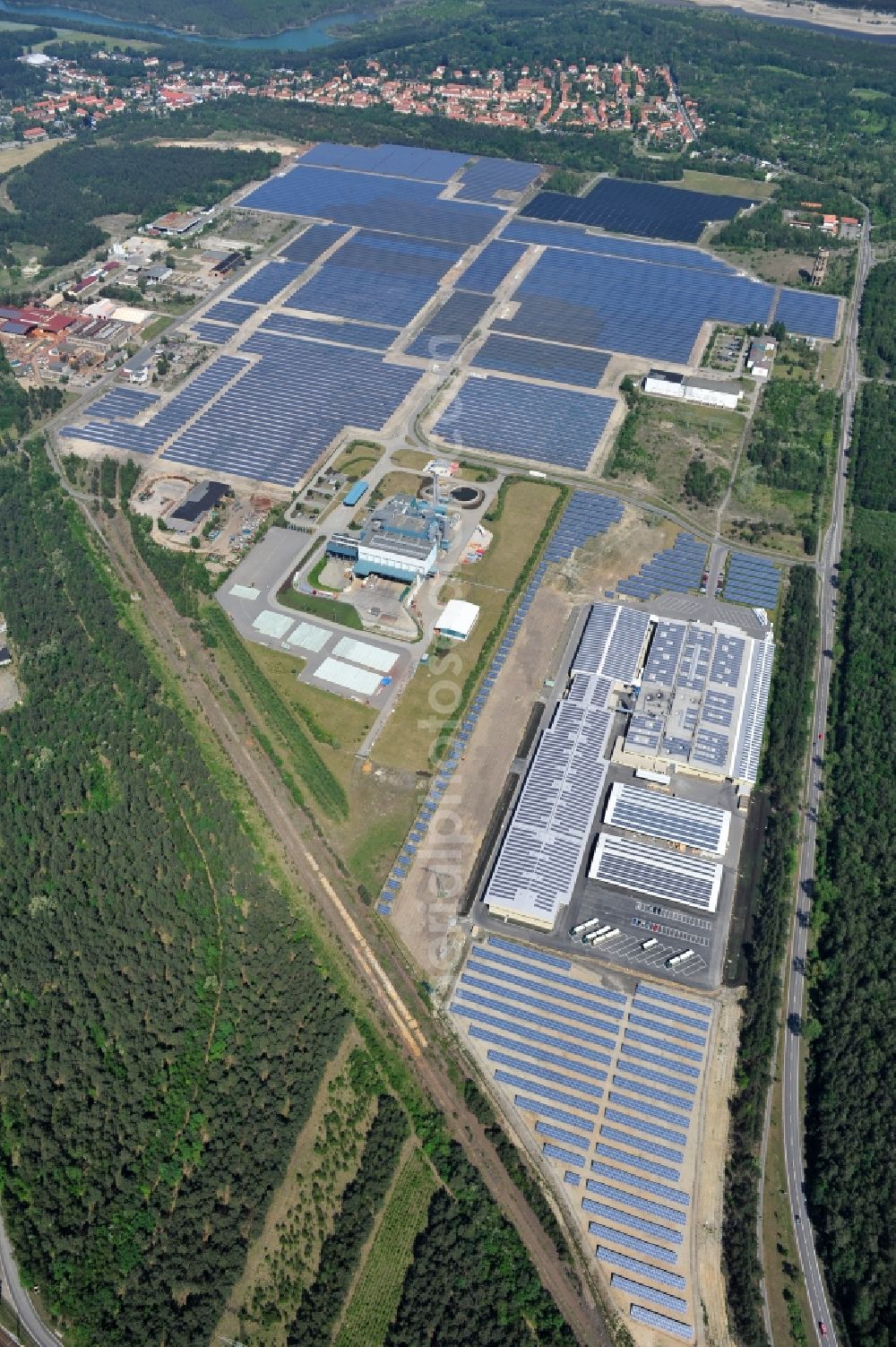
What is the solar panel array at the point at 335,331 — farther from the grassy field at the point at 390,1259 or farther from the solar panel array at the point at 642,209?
the grassy field at the point at 390,1259

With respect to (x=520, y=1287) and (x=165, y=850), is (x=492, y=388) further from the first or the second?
(x=520, y=1287)

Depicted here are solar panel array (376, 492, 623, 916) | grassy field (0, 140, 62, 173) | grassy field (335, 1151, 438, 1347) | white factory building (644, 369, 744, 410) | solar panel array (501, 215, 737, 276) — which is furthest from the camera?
grassy field (0, 140, 62, 173)

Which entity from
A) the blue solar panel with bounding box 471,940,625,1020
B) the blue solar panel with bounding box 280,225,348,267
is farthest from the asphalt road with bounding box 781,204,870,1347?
the blue solar panel with bounding box 280,225,348,267

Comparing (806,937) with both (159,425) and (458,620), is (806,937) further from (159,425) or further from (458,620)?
(159,425)

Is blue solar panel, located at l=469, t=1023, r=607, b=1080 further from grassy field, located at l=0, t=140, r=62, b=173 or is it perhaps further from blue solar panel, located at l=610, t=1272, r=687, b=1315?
grassy field, located at l=0, t=140, r=62, b=173

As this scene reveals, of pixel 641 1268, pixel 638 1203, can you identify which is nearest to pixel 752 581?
pixel 638 1203

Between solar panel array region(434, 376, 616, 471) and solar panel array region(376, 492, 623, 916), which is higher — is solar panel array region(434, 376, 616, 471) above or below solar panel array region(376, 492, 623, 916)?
above

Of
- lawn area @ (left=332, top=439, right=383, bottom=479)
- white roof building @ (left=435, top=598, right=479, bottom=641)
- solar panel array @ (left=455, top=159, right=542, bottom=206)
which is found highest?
solar panel array @ (left=455, top=159, right=542, bottom=206)
